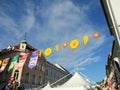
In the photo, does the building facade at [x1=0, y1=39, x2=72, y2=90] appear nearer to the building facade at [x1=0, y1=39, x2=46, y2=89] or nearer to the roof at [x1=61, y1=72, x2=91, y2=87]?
the building facade at [x1=0, y1=39, x2=46, y2=89]

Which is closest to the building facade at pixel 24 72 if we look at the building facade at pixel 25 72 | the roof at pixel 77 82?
the building facade at pixel 25 72

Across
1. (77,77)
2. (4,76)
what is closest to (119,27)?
(77,77)

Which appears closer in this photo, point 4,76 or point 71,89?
point 71,89

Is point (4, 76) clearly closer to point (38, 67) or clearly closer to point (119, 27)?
point (38, 67)

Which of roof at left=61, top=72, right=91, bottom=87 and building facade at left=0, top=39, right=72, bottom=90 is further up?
building facade at left=0, top=39, right=72, bottom=90

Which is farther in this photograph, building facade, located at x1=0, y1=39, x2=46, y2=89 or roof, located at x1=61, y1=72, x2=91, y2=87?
building facade, located at x1=0, y1=39, x2=46, y2=89

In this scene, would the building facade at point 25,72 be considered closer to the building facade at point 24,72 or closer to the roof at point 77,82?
the building facade at point 24,72

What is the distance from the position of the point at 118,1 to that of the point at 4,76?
107ft

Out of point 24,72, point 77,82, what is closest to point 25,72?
point 24,72

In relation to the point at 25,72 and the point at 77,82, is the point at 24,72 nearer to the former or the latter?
the point at 25,72

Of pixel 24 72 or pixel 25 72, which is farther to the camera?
pixel 25 72

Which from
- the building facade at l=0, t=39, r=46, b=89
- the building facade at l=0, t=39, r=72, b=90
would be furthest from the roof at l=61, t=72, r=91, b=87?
the building facade at l=0, t=39, r=46, b=89

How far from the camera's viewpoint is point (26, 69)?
34.4m

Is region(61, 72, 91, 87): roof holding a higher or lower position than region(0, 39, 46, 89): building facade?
lower
